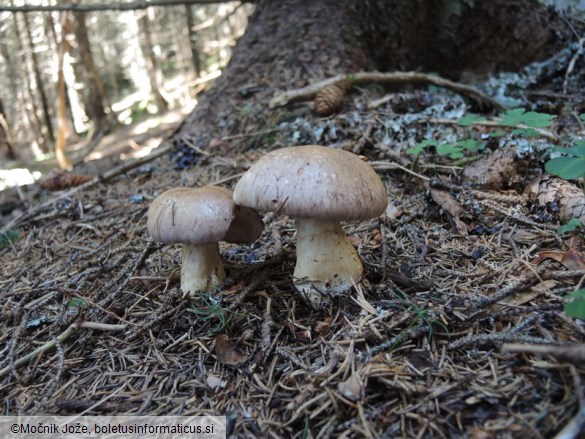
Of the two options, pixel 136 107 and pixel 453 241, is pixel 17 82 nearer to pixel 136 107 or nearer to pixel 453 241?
pixel 136 107

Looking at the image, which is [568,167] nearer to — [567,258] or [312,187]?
[567,258]

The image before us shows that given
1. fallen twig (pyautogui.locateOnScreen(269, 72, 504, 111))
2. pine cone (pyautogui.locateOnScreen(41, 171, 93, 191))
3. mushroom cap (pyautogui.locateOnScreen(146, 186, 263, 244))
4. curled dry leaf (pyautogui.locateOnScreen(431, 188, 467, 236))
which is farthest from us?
pine cone (pyautogui.locateOnScreen(41, 171, 93, 191))

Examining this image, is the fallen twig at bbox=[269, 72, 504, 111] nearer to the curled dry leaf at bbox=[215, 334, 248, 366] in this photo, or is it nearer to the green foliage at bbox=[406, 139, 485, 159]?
the green foliage at bbox=[406, 139, 485, 159]

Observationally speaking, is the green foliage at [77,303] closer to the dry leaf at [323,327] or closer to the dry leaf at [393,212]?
the dry leaf at [323,327]

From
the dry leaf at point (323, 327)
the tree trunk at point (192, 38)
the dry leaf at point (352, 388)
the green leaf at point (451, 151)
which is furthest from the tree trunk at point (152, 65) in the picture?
the dry leaf at point (352, 388)

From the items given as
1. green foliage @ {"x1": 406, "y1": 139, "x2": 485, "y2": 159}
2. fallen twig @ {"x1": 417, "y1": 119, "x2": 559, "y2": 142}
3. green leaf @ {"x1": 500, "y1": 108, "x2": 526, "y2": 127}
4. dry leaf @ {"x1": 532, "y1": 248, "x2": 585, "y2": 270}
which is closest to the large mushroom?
dry leaf @ {"x1": 532, "y1": 248, "x2": 585, "y2": 270}

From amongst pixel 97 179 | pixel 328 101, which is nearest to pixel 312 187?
pixel 328 101

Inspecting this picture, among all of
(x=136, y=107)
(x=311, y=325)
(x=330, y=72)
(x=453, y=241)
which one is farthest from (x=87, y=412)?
(x=136, y=107)

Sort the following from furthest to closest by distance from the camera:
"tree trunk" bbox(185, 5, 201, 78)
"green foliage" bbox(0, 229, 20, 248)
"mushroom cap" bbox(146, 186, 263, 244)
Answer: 1. "tree trunk" bbox(185, 5, 201, 78)
2. "green foliage" bbox(0, 229, 20, 248)
3. "mushroom cap" bbox(146, 186, 263, 244)
